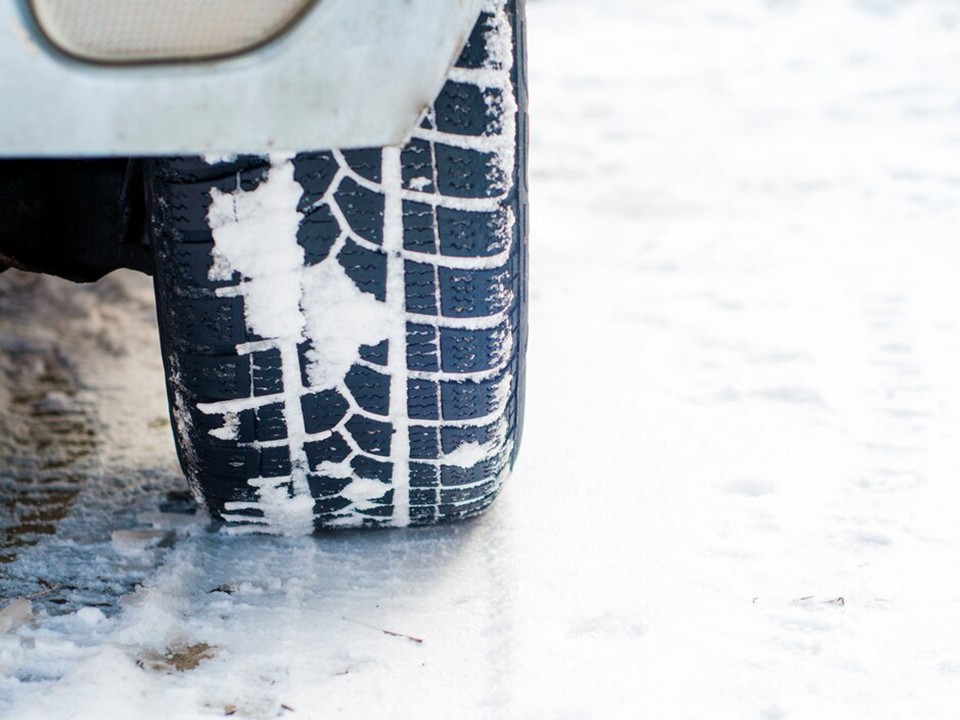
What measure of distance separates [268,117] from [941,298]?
1538 millimetres

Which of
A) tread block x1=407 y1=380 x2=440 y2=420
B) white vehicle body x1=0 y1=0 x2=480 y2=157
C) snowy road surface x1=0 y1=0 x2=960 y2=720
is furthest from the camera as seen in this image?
tread block x1=407 y1=380 x2=440 y2=420

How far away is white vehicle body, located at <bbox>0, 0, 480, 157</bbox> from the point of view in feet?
2.19

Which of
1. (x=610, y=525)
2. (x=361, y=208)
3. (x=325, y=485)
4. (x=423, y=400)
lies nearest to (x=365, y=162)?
(x=361, y=208)

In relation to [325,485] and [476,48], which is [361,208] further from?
[325,485]

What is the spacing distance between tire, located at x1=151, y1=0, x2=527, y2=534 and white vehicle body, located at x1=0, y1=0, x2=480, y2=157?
0.73ft

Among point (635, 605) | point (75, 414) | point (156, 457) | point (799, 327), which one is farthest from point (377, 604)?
point (799, 327)

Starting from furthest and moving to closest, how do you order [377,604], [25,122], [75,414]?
[75,414]
[377,604]
[25,122]

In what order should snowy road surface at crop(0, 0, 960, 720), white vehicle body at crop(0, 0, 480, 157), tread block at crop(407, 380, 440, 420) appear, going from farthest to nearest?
tread block at crop(407, 380, 440, 420)
snowy road surface at crop(0, 0, 960, 720)
white vehicle body at crop(0, 0, 480, 157)

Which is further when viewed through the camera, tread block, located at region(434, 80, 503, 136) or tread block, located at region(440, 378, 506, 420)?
tread block, located at region(440, 378, 506, 420)

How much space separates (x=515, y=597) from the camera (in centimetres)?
105

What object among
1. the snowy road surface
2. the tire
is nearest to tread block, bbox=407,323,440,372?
the tire

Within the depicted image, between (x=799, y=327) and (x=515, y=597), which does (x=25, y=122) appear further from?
(x=799, y=327)

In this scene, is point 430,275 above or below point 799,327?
above

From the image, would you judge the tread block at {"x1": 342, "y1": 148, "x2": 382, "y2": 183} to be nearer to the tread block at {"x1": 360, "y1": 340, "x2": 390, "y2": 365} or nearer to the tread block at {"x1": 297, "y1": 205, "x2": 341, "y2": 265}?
the tread block at {"x1": 297, "y1": 205, "x2": 341, "y2": 265}
